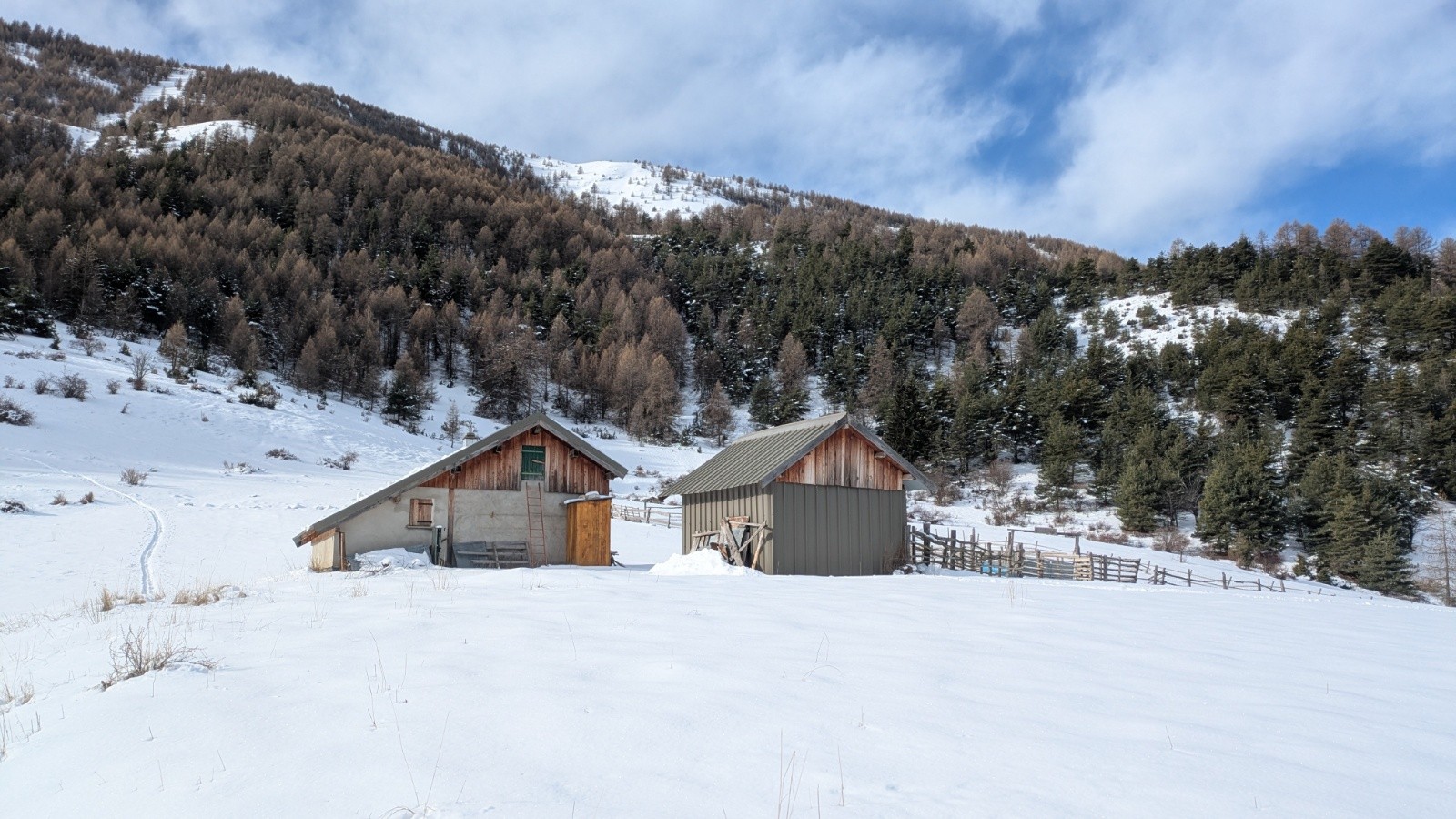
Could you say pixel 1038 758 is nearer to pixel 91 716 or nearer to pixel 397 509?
pixel 91 716

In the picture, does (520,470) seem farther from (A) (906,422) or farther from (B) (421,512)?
(A) (906,422)

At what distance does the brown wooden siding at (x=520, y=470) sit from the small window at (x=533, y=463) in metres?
0.11

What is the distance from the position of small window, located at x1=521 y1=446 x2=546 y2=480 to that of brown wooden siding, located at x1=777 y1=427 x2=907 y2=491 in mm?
7034

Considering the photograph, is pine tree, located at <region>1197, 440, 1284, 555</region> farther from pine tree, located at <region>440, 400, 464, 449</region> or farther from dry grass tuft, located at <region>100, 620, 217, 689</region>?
pine tree, located at <region>440, 400, 464, 449</region>

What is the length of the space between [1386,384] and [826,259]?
71.1 meters

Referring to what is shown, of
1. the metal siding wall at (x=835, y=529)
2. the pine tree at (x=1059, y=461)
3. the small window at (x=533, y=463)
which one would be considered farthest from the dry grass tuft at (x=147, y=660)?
the pine tree at (x=1059, y=461)

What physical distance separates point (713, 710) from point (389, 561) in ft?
53.3

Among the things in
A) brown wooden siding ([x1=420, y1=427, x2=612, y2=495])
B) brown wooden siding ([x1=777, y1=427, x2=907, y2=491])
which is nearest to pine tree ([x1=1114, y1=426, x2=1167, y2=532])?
brown wooden siding ([x1=777, y1=427, x2=907, y2=491])

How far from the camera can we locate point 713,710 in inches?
165

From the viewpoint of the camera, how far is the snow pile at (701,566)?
17594 millimetres

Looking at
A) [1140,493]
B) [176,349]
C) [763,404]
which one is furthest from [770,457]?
[763,404]

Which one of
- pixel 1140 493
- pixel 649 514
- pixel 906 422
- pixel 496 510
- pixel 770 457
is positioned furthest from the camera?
pixel 906 422

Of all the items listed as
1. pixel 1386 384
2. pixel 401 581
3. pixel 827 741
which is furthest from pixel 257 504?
pixel 1386 384

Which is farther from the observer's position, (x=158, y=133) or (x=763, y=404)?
(x=158, y=133)
